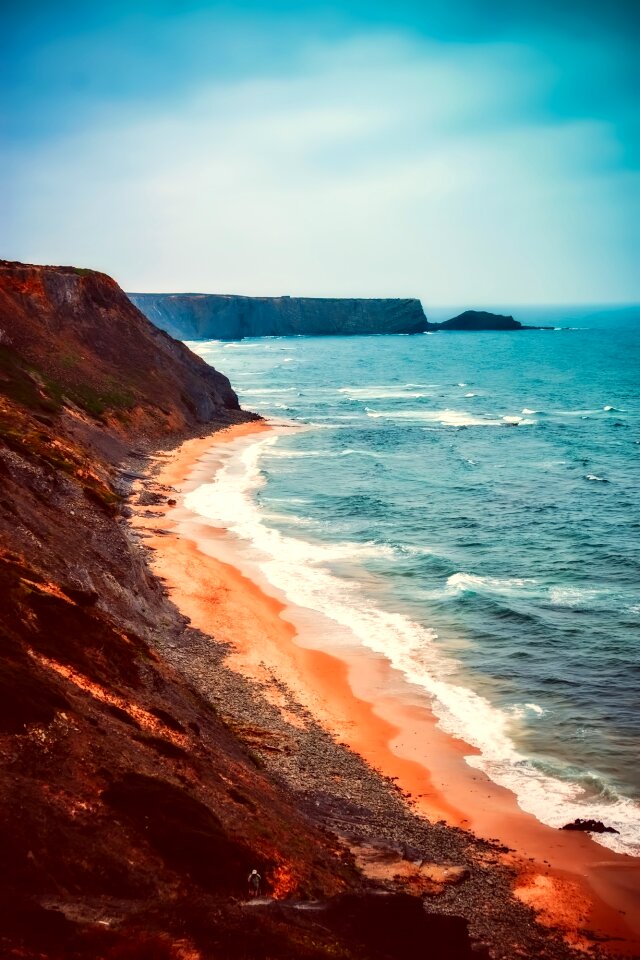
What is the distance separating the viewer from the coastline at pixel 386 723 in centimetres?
→ 1783

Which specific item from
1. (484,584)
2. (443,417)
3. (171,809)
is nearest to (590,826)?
(171,809)

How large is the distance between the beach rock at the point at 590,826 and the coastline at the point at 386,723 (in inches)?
13.3

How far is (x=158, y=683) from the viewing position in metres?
21.1

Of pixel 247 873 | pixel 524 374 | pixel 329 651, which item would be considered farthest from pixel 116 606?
pixel 524 374

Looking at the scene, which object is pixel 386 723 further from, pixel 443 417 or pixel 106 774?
pixel 443 417

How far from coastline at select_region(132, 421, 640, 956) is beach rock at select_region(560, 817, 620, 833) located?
0.34m

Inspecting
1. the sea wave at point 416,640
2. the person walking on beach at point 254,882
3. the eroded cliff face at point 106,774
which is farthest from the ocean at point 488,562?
the person walking on beach at point 254,882

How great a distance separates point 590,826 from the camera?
2048 centimetres

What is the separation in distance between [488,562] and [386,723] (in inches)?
690

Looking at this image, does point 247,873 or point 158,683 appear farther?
point 158,683

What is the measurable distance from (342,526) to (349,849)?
31.5 metres

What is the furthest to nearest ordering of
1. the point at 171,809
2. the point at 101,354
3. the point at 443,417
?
the point at 443,417, the point at 101,354, the point at 171,809

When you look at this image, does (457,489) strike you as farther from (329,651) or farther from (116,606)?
(116,606)

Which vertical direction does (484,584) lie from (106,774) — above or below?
below
